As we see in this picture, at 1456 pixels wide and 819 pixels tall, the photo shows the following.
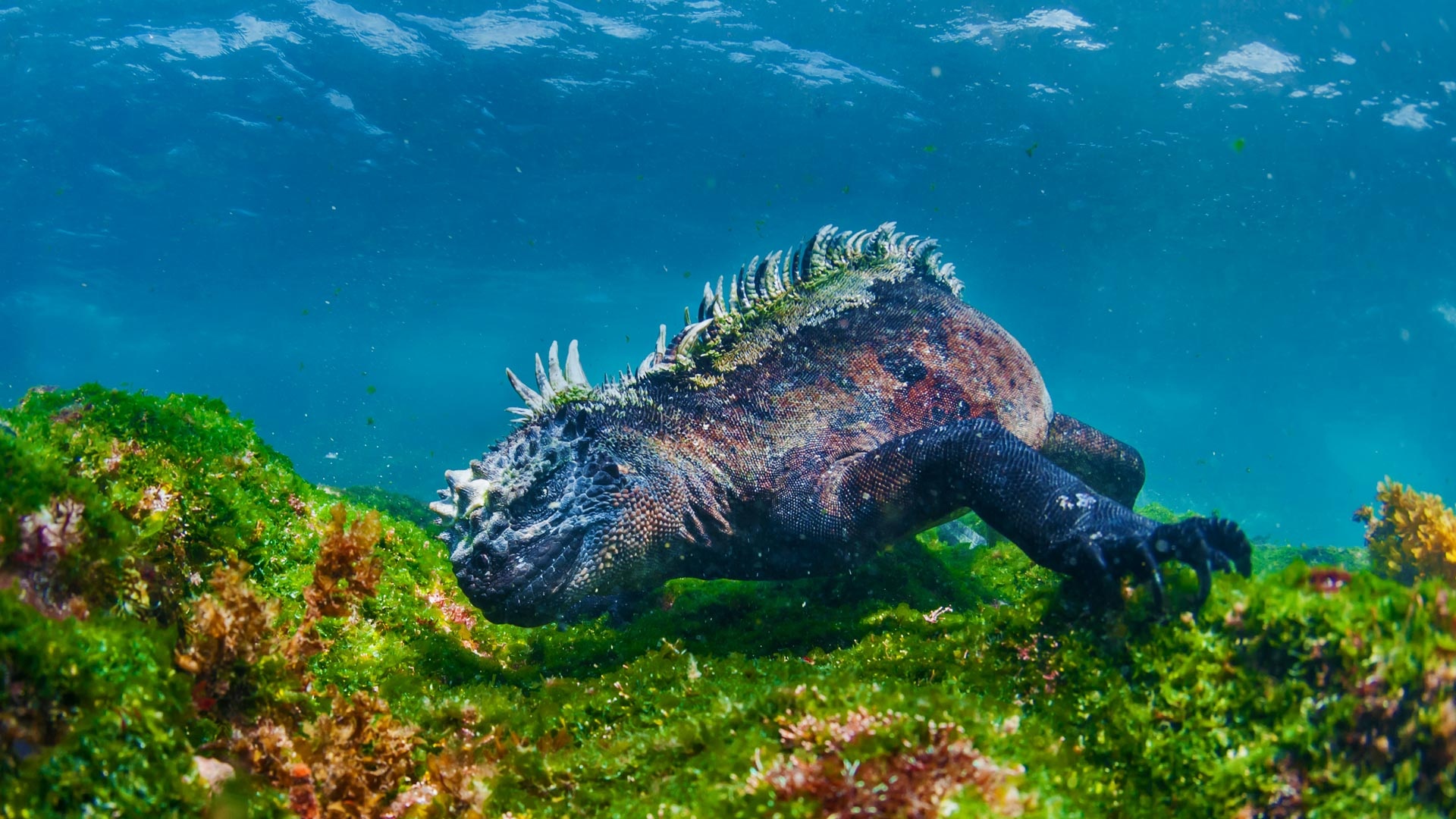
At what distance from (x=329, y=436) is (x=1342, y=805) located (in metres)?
100

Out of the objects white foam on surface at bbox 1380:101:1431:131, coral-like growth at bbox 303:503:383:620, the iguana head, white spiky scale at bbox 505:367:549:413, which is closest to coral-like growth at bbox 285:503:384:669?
coral-like growth at bbox 303:503:383:620

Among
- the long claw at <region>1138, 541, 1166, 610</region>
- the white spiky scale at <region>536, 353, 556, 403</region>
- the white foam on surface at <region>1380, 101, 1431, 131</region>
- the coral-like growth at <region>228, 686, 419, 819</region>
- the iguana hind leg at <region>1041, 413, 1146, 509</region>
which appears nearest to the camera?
the coral-like growth at <region>228, 686, 419, 819</region>

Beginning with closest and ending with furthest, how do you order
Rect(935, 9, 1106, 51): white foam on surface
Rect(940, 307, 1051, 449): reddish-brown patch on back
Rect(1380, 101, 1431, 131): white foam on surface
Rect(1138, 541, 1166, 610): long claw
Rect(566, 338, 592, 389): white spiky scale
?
1. Rect(1138, 541, 1166, 610): long claw
2. Rect(566, 338, 592, 389): white spiky scale
3. Rect(940, 307, 1051, 449): reddish-brown patch on back
4. Rect(935, 9, 1106, 51): white foam on surface
5. Rect(1380, 101, 1431, 131): white foam on surface

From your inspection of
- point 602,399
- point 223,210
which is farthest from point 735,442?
point 223,210

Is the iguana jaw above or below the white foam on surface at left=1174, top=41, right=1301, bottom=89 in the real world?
below

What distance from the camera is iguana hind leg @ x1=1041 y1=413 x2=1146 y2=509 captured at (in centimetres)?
627

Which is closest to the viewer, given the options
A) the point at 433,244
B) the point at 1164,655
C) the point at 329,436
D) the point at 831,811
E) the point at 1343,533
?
the point at 831,811

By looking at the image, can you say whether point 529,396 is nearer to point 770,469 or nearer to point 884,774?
point 770,469

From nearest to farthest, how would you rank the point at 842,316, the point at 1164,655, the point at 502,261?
1. the point at 1164,655
2. the point at 842,316
3. the point at 502,261

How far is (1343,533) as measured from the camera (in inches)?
2968

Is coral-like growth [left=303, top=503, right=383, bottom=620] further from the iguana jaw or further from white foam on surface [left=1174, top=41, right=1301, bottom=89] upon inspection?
white foam on surface [left=1174, top=41, right=1301, bottom=89]

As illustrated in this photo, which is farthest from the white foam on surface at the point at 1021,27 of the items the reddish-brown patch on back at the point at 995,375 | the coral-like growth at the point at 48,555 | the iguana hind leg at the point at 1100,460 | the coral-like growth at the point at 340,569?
the coral-like growth at the point at 48,555

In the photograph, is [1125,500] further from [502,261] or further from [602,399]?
[502,261]

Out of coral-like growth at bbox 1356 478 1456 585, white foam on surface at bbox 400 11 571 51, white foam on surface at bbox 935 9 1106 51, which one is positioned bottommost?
coral-like growth at bbox 1356 478 1456 585
